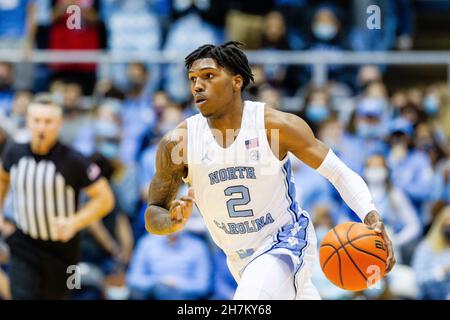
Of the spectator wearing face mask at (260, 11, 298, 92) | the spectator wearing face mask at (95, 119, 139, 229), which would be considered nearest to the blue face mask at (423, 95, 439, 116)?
the spectator wearing face mask at (260, 11, 298, 92)

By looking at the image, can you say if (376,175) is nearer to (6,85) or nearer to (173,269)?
(173,269)

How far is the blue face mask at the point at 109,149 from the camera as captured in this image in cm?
1152

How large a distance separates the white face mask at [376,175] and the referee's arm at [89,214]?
3529 millimetres

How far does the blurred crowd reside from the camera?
10766 mm

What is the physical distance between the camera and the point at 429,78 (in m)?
12.8

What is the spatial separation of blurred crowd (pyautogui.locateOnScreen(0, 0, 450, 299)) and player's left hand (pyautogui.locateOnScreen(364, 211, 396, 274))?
4.27 m

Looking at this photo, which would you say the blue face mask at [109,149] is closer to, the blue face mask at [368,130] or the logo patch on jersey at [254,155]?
the blue face mask at [368,130]

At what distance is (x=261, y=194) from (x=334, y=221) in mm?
4795

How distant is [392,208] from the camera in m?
11.2

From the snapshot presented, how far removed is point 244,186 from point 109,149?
5589 millimetres

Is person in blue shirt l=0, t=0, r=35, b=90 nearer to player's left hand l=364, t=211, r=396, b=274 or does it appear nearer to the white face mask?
the white face mask

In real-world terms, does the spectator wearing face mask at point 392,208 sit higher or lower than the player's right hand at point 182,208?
lower

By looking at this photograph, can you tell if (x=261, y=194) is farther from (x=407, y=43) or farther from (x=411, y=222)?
(x=407, y=43)

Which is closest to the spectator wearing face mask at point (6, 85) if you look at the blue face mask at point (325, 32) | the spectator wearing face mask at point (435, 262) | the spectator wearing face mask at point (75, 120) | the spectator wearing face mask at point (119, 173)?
the spectator wearing face mask at point (75, 120)
